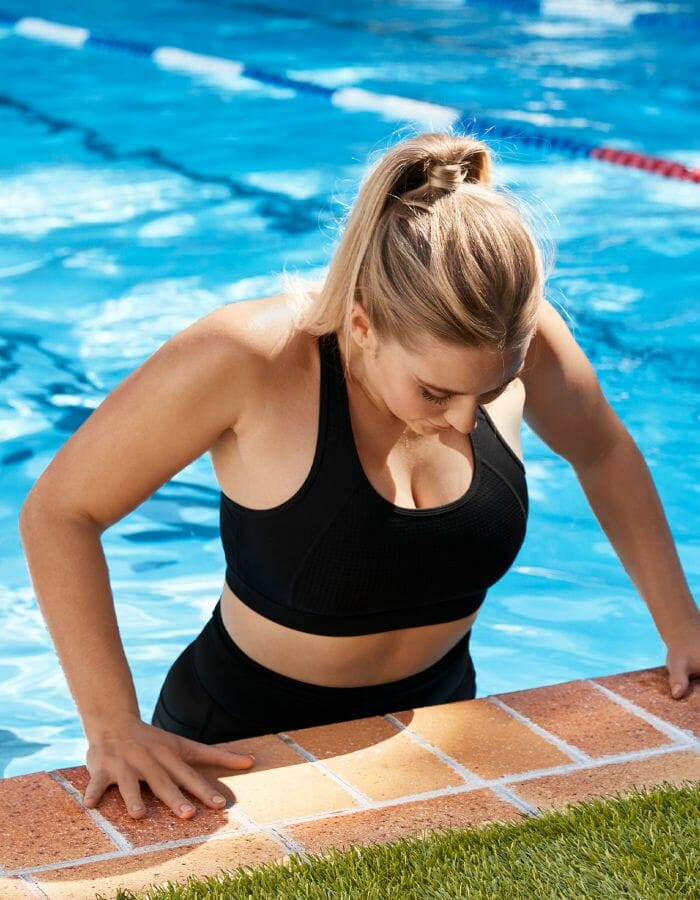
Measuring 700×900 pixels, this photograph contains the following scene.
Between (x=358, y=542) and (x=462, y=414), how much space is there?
310 millimetres

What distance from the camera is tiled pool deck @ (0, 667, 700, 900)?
1924 millimetres

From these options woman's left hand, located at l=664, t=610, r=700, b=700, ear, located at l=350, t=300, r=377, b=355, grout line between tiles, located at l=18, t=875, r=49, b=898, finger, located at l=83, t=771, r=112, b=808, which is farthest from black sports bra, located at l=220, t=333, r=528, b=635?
grout line between tiles, located at l=18, t=875, r=49, b=898

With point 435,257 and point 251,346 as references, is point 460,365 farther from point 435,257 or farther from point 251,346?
point 251,346

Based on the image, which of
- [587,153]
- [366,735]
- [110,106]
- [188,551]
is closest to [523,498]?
Answer: [366,735]

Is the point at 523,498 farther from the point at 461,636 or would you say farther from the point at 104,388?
the point at 104,388

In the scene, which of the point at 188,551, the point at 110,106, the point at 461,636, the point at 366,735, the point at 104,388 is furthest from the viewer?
the point at 110,106

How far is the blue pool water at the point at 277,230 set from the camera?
172 inches

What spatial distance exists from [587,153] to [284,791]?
7223 millimetres

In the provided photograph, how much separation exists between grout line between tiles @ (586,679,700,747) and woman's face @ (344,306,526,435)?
0.64 m

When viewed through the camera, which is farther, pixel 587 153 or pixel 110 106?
pixel 110 106

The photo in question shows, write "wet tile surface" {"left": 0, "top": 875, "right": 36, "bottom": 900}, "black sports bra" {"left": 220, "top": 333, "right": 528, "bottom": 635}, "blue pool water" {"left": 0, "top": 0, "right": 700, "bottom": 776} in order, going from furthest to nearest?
"blue pool water" {"left": 0, "top": 0, "right": 700, "bottom": 776} → "black sports bra" {"left": 220, "top": 333, "right": 528, "bottom": 635} → "wet tile surface" {"left": 0, "top": 875, "right": 36, "bottom": 900}

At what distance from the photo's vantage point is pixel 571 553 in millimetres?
4785

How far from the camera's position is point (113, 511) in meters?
2.15

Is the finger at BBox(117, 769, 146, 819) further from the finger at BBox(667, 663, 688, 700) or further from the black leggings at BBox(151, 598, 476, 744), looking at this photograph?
the finger at BBox(667, 663, 688, 700)
